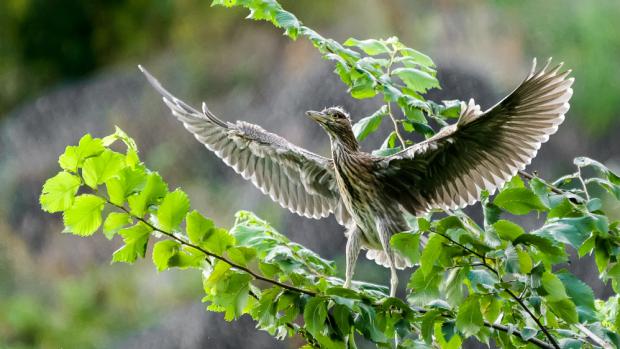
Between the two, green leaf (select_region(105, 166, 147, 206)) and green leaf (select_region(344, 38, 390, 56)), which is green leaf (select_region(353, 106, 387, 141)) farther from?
green leaf (select_region(105, 166, 147, 206))

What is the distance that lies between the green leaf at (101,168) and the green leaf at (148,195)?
0.03m

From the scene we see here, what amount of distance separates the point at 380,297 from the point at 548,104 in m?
0.37

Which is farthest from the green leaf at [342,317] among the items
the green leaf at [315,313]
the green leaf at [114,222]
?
the green leaf at [114,222]

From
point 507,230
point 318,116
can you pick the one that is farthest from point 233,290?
point 318,116

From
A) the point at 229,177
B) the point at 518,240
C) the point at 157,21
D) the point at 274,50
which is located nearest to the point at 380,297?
the point at 518,240

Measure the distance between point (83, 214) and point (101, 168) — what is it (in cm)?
5

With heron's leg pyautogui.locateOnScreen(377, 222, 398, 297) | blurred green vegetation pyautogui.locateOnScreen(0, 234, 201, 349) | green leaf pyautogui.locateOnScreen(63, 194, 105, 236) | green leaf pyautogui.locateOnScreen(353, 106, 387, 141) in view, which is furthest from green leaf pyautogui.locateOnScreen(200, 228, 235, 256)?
blurred green vegetation pyautogui.locateOnScreen(0, 234, 201, 349)

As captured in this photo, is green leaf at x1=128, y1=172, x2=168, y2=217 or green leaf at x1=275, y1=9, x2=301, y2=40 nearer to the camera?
green leaf at x1=128, y1=172, x2=168, y2=217

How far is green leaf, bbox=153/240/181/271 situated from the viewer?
934 millimetres

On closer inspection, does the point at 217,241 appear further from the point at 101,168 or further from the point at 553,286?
the point at 553,286

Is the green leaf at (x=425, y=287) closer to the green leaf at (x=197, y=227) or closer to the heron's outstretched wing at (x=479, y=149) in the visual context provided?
the green leaf at (x=197, y=227)

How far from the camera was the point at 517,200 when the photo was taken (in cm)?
93

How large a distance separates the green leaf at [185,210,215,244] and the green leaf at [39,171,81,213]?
0.12 m

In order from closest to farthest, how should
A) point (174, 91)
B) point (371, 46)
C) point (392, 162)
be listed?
1. point (371, 46)
2. point (392, 162)
3. point (174, 91)
